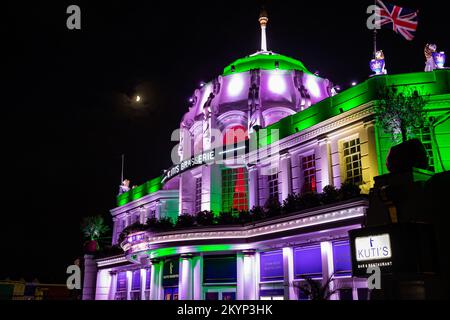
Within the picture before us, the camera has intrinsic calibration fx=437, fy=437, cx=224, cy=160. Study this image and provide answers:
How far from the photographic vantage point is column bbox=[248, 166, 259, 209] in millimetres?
31078

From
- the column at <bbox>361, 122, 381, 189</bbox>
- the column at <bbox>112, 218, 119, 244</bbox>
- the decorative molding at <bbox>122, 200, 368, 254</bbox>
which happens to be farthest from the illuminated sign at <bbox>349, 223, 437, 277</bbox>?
the column at <bbox>112, 218, 119, 244</bbox>

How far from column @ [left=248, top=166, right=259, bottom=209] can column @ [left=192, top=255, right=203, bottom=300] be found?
208 inches

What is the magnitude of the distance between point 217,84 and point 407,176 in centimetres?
2527

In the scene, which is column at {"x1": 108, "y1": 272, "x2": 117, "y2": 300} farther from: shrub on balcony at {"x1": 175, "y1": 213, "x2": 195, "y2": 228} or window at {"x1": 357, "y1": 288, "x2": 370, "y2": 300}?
window at {"x1": 357, "y1": 288, "x2": 370, "y2": 300}

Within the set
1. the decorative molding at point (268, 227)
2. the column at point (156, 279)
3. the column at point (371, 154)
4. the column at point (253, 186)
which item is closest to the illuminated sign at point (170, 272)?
the column at point (156, 279)

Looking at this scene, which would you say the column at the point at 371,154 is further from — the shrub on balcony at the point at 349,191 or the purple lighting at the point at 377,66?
the purple lighting at the point at 377,66

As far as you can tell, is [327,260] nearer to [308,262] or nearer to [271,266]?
[308,262]

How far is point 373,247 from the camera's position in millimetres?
15367

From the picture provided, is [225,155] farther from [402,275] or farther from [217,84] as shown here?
[402,275]

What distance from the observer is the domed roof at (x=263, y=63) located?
1613 inches

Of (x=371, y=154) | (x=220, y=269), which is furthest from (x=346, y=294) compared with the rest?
(x=220, y=269)

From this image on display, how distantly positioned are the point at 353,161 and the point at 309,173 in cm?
357

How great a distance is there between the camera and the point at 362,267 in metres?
15.7
